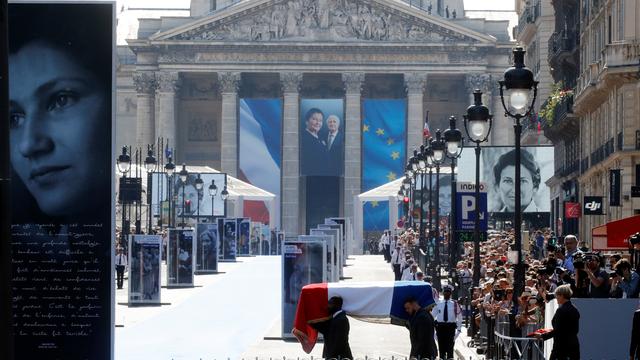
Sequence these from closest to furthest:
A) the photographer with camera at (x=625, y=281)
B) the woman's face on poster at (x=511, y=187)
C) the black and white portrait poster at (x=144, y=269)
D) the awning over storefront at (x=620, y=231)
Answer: the photographer with camera at (x=625, y=281)
the awning over storefront at (x=620, y=231)
the black and white portrait poster at (x=144, y=269)
the woman's face on poster at (x=511, y=187)

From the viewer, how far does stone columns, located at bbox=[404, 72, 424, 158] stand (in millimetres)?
142750

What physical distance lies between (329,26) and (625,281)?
12089 centimetres

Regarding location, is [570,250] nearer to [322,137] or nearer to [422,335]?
[422,335]

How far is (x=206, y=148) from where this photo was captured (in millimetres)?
149000

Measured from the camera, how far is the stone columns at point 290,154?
5605 inches

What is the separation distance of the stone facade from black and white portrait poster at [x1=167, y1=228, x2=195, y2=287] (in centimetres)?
8209

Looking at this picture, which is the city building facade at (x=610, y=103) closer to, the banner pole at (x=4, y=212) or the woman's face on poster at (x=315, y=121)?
the banner pole at (x=4, y=212)

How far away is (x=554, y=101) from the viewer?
3130 inches

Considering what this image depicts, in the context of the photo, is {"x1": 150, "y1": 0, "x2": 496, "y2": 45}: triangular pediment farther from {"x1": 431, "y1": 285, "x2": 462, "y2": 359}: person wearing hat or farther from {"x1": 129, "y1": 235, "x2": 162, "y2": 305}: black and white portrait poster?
{"x1": 431, "y1": 285, "x2": 462, "y2": 359}: person wearing hat

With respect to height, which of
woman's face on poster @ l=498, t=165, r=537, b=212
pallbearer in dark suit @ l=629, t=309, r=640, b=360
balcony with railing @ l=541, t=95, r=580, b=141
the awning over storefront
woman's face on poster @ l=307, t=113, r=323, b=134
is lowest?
pallbearer in dark suit @ l=629, t=309, r=640, b=360

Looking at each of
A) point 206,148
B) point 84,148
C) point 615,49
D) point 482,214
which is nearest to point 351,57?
point 206,148

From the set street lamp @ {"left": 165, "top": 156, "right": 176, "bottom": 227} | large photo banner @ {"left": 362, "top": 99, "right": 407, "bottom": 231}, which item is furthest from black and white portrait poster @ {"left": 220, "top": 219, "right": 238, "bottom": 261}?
large photo banner @ {"left": 362, "top": 99, "right": 407, "bottom": 231}

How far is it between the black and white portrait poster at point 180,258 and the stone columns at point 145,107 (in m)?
85.2

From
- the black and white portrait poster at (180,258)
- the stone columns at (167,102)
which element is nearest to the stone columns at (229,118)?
the stone columns at (167,102)
